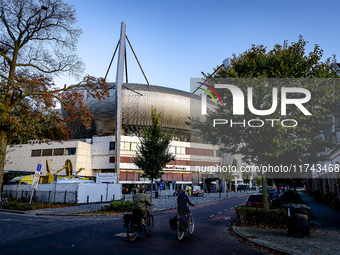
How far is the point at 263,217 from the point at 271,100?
5219 millimetres

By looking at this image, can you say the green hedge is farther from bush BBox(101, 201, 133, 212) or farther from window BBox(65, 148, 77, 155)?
window BBox(65, 148, 77, 155)

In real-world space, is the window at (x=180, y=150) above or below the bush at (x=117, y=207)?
above

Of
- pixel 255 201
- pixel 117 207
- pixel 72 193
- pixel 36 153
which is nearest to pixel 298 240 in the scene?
pixel 255 201

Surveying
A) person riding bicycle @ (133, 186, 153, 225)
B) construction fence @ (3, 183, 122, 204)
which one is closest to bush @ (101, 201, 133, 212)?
construction fence @ (3, 183, 122, 204)

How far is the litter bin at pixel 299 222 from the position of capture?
9211mm

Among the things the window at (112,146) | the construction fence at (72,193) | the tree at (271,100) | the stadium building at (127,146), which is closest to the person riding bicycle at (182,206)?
the tree at (271,100)

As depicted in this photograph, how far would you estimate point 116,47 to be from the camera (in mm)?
61188

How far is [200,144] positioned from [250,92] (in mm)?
61105

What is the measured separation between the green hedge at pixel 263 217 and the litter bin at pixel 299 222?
1741 mm

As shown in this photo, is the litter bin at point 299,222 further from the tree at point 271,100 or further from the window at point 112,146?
the window at point 112,146

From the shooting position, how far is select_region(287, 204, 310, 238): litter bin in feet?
30.2

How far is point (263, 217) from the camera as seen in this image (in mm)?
11430

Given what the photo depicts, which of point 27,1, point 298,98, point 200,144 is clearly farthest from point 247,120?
point 200,144

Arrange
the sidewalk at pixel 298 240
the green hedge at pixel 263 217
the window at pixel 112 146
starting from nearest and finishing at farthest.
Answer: the sidewalk at pixel 298 240
the green hedge at pixel 263 217
the window at pixel 112 146
